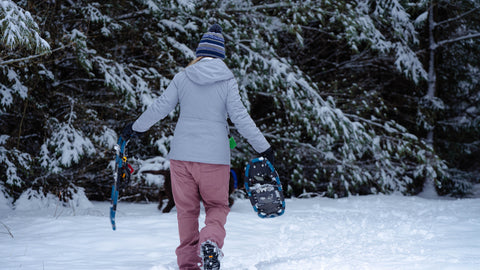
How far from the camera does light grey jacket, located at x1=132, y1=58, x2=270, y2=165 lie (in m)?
2.73

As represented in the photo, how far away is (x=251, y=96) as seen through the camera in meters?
8.46

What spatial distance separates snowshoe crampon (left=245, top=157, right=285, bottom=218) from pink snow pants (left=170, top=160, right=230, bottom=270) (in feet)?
0.96

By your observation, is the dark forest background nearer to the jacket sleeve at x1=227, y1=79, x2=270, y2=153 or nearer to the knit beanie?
the knit beanie

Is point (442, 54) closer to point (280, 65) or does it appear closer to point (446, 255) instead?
point (280, 65)

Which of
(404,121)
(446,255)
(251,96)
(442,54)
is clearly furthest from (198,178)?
(442,54)

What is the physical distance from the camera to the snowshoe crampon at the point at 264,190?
9.92ft

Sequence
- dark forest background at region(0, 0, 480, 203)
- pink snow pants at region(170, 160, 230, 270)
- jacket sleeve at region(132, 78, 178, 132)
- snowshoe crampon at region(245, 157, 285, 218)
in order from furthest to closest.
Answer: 1. dark forest background at region(0, 0, 480, 203)
2. snowshoe crampon at region(245, 157, 285, 218)
3. jacket sleeve at region(132, 78, 178, 132)
4. pink snow pants at region(170, 160, 230, 270)

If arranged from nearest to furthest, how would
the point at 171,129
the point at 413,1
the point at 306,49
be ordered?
1. the point at 171,129
2. the point at 413,1
3. the point at 306,49

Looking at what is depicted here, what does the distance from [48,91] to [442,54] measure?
11.4m

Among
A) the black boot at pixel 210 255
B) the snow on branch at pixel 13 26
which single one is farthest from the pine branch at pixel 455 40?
the snow on branch at pixel 13 26

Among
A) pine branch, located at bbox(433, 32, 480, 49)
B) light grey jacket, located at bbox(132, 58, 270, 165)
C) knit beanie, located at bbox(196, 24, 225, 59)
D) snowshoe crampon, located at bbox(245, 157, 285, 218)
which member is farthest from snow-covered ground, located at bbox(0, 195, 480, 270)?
pine branch, located at bbox(433, 32, 480, 49)

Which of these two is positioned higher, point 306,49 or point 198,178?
point 306,49

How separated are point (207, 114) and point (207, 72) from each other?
302 mm

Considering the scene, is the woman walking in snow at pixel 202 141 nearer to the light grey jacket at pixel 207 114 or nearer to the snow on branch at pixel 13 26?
the light grey jacket at pixel 207 114
